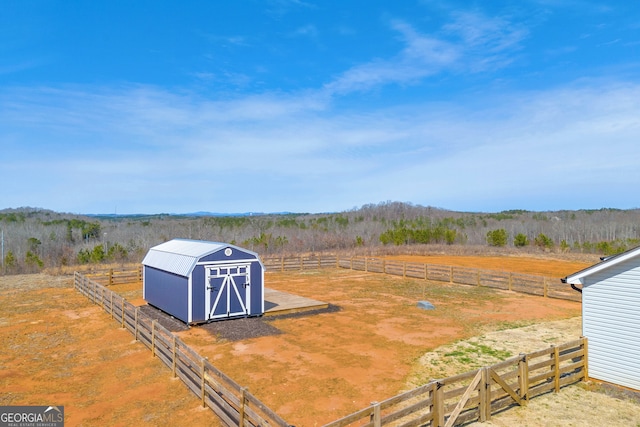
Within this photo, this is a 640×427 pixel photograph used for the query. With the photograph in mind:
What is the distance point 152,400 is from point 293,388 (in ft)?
11.7

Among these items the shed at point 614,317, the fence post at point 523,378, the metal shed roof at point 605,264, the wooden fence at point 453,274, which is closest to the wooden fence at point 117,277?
the wooden fence at point 453,274

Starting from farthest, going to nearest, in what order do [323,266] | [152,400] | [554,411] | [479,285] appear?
1. [323,266]
2. [479,285]
3. [152,400]
4. [554,411]

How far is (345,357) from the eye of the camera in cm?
1316

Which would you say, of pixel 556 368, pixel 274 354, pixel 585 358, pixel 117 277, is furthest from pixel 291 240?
pixel 556 368

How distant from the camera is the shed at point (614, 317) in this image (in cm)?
1029

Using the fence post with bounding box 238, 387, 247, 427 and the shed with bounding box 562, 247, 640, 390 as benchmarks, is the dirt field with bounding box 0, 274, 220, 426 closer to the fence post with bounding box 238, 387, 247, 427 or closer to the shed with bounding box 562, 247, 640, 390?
the fence post with bounding box 238, 387, 247, 427

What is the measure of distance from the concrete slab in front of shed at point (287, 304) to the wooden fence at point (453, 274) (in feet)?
37.2

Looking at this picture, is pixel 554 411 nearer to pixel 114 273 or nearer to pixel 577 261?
pixel 114 273

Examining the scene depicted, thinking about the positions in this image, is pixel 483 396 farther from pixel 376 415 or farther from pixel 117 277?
pixel 117 277

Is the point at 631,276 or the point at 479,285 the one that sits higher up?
the point at 631,276

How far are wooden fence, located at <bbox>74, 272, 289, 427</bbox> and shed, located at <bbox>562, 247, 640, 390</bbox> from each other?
8.98 meters

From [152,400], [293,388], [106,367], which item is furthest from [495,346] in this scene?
[106,367]

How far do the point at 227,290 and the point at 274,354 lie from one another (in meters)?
4.98
